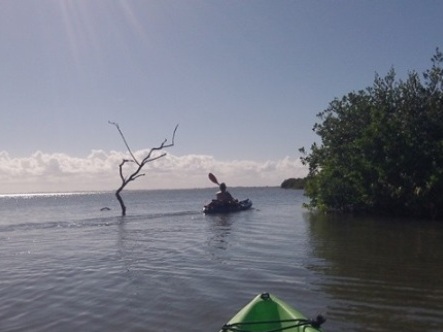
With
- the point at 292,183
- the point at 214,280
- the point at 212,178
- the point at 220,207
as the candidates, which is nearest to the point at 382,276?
the point at 214,280

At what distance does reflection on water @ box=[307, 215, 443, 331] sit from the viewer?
8250 mm

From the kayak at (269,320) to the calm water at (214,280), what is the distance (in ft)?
4.37

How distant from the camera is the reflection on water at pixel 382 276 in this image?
825 cm

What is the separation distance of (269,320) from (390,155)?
22.4 metres

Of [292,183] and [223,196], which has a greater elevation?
[292,183]

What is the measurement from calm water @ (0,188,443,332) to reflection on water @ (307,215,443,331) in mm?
26

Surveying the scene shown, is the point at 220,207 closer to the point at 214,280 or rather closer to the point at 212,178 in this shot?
the point at 212,178

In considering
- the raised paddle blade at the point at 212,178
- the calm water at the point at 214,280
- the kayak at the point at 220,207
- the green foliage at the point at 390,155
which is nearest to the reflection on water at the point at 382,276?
the calm water at the point at 214,280

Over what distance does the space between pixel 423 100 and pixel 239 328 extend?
25.9m

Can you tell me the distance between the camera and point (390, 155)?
27.2 meters

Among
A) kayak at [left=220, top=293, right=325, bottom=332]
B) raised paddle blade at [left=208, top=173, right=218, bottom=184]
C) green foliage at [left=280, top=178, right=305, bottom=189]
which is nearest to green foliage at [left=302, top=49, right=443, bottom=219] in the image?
raised paddle blade at [left=208, top=173, right=218, bottom=184]

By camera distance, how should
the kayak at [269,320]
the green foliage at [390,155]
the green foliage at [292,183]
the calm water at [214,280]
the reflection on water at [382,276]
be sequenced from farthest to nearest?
the green foliage at [292,183], the green foliage at [390,155], the calm water at [214,280], the reflection on water at [382,276], the kayak at [269,320]

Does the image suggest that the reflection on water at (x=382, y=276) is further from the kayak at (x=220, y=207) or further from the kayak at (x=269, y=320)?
the kayak at (x=220, y=207)

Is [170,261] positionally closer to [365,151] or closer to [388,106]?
[365,151]
